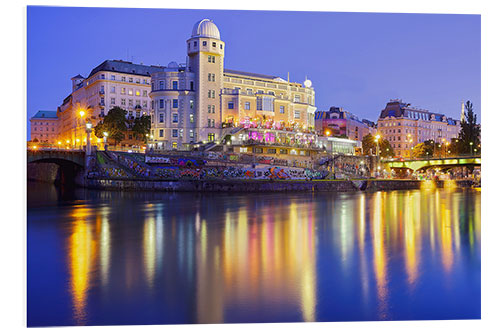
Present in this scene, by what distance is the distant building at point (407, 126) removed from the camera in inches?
4830

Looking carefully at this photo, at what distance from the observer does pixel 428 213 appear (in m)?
27.0

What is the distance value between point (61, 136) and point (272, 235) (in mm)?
96934

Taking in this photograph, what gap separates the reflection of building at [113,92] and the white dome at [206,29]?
25.0 meters

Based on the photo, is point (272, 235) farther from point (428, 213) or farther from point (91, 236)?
point (428, 213)

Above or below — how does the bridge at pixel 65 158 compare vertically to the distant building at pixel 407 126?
below

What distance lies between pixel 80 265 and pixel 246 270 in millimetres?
4528

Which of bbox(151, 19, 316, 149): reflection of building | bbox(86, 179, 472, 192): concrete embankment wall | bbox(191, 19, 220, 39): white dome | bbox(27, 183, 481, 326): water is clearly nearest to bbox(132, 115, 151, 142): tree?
bbox(151, 19, 316, 149): reflection of building

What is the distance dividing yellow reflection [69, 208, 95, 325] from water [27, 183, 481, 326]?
3cm

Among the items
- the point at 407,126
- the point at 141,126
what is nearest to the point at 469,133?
the point at 141,126

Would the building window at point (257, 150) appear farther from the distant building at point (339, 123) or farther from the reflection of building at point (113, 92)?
the distant building at point (339, 123)

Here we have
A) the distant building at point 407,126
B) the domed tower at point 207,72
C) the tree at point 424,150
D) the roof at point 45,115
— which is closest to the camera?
the domed tower at point 207,72

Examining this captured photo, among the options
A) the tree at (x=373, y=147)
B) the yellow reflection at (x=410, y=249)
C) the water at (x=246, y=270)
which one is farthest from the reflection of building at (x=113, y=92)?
the yellow reflection at (x=410, y=249)
